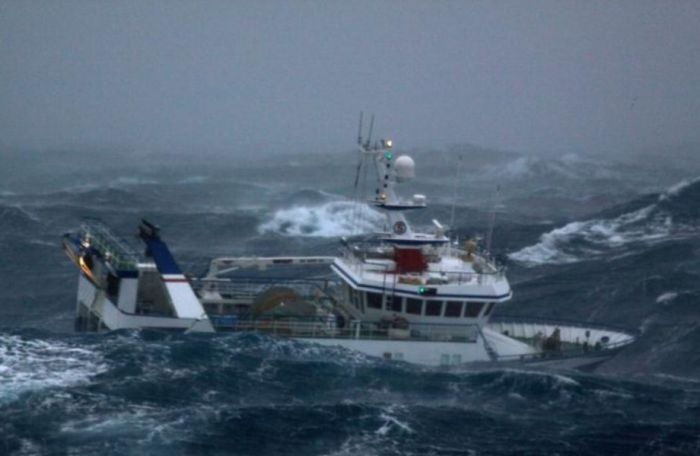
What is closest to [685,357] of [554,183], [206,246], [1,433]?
[1,433]

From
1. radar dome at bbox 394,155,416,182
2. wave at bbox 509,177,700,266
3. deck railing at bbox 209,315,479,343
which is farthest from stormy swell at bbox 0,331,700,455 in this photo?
wave at bbox 509,177,700,266

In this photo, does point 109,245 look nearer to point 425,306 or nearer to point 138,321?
point 138,321

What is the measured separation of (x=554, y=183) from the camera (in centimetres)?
9819

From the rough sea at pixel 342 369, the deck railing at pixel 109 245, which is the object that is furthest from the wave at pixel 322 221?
the deck railing at pixel 109 245

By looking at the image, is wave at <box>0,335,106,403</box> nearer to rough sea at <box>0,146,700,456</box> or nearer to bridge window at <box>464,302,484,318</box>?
rough sea at <box>0,146,700,456</box>

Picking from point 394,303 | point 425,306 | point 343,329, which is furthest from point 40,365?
point 425,306

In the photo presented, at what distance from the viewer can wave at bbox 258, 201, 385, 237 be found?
65375 millimetres

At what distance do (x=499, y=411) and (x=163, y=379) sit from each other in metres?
Result: 8.77

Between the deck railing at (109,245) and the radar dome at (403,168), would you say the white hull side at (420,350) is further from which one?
the deck railing at (109,245)

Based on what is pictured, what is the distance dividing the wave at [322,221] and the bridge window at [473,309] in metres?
30.1

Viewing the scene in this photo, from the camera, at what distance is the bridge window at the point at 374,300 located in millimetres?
31017

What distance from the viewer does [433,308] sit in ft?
102

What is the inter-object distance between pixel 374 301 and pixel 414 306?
1285 mm

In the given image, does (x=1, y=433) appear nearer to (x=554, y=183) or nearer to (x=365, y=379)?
(x=365, y=379)
